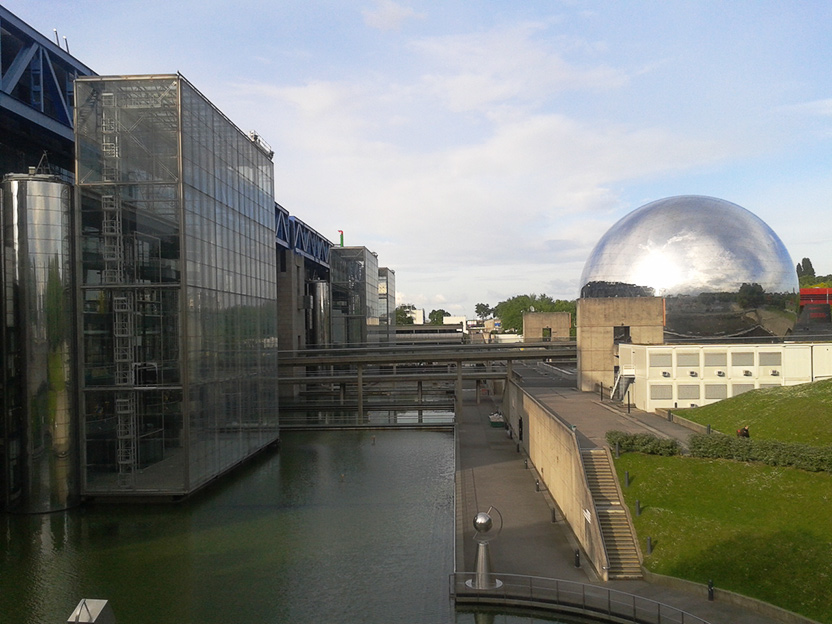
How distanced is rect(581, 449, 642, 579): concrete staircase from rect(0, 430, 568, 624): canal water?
5.02 m

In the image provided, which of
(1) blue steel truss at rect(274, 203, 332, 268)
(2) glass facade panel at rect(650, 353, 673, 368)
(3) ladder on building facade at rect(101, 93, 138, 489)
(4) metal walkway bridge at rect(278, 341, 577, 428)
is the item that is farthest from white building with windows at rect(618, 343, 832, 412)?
(1) blue steel truss at rect(274, 203, 332, 268)

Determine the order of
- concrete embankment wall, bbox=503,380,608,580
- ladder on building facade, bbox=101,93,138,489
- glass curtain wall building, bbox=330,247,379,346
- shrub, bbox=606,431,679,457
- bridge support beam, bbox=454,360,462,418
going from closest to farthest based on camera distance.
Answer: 1. concrete embankment wall, bbox=503,380,608,580
2. shrub, bbox=606,431,679,457
3. ladder on building facade, bbox=101,93,138,489
4. bridge support beam, bbox=454,360,462,418
5. glass curtain wall building, bbox=330,247,379,346

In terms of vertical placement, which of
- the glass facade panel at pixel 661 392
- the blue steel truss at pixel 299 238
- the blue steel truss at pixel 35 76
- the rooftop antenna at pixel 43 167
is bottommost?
the glass facade panel at pixel 661 392

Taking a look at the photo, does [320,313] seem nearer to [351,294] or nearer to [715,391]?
[351,294]

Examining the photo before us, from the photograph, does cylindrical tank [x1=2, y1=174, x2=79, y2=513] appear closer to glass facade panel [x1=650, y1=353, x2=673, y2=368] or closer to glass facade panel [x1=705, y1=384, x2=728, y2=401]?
glass facade panel [x1=650, y1=353, x2=673, y2=368]

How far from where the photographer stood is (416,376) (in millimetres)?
58156

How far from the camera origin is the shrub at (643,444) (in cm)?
2448

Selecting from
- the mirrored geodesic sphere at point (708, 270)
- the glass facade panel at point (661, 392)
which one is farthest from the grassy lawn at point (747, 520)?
the mirrored geodesic sphere at point (708, 270)

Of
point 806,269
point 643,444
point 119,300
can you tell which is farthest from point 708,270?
point 806,269

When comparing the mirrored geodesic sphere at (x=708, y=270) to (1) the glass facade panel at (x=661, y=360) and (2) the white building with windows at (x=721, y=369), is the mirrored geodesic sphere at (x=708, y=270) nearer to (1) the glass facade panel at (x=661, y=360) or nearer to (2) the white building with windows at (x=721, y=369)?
(2) the white building with windows at (x=721, y=369)

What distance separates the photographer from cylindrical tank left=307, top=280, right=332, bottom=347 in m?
77.3

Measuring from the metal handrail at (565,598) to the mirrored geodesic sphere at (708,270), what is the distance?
30213mm

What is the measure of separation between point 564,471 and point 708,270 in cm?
2464

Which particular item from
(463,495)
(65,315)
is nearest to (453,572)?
(463,495)
